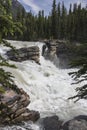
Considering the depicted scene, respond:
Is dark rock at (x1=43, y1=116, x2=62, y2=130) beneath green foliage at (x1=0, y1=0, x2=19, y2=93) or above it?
beneath

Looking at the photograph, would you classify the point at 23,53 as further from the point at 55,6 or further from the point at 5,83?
the point at 55,6

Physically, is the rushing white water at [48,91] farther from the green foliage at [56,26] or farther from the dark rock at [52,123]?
the green foliage at [56,26]

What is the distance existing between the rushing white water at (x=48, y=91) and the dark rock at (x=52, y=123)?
1.98 meters

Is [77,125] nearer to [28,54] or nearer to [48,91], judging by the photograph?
[48,91]

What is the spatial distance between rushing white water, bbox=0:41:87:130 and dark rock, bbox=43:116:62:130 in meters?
1.98

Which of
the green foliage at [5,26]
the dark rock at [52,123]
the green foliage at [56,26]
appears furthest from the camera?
the green foliage at [56,26]

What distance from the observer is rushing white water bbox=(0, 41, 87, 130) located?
30203 millimetres

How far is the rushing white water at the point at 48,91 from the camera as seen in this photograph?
3020cm

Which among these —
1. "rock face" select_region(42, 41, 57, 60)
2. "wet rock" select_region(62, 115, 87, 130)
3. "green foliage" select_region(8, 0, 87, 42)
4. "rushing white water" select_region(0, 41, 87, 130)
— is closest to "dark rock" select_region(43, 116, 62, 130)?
"wet rock" select_region(62, 115, 87, 130)

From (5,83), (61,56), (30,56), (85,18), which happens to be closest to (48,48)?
(61,56)

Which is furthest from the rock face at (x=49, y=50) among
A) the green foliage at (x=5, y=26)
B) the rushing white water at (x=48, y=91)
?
the green foliage at (x=5, y=26)

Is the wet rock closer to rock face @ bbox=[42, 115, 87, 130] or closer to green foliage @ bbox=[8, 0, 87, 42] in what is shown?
rock face @ bbox=[42, 115, 87, 130]

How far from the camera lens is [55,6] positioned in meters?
93.7

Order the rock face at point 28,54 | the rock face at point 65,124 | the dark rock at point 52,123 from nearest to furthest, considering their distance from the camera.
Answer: the rock face at point 65,124 < the dark rock at point 52,123 < the rock face at point 28,54
